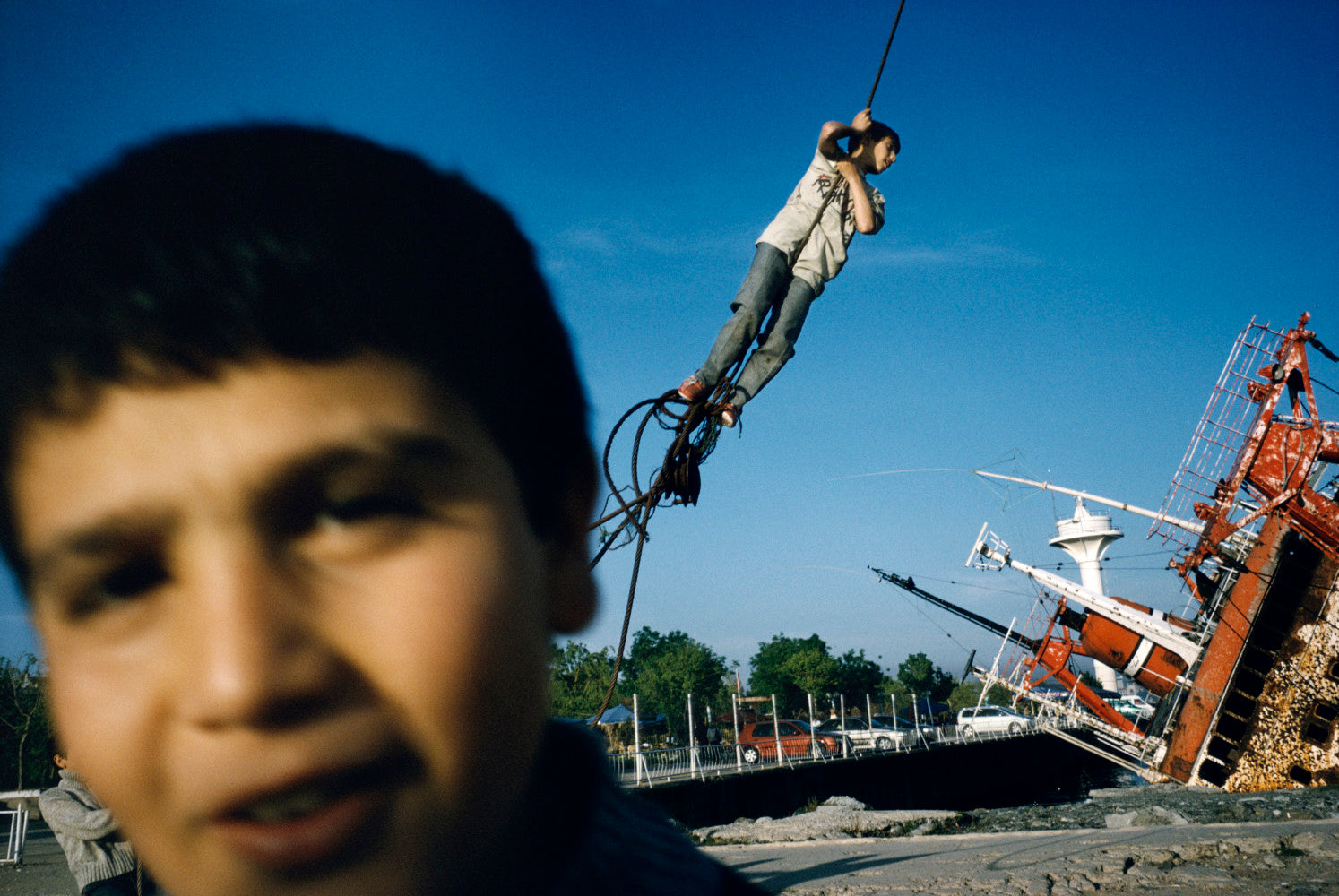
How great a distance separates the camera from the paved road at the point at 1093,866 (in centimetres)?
511

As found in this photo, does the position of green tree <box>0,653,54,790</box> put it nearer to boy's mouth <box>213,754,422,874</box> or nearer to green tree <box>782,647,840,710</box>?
boy's mouth <box>213,754,422,874</box>

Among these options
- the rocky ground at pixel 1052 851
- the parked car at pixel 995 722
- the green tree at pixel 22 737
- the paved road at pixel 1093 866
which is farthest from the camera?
the parked car at pixel 995 722

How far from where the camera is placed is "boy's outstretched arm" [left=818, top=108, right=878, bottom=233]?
7.07ft

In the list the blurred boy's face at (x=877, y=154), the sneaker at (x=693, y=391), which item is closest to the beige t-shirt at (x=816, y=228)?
the blurred boy's face at (x=877, y=154)

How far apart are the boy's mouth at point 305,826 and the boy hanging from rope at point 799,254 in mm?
2132

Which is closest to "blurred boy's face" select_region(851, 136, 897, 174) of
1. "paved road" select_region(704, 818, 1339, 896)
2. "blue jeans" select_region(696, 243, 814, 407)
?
"blue jeans" select_region(696, 243, 814, 407)

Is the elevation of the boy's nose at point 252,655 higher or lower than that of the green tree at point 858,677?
higher

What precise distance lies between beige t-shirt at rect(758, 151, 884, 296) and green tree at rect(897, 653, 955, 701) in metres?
59.2

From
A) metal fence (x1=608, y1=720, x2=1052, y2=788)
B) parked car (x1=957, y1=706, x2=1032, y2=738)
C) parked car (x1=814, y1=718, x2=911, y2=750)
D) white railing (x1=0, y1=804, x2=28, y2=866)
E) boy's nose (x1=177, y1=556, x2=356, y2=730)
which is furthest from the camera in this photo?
parked car (x1=957, y1=706, x2=1032, y2=738)

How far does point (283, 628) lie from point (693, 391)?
2.53 metres

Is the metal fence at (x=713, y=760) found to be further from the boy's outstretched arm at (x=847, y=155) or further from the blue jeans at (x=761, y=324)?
the boy's outstretched arm at (x=847, y=155)

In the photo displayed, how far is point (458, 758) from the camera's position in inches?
16.9

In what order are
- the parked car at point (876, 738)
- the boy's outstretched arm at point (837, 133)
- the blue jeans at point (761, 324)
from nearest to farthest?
1. the boy's outstretched arm at point (837, 133)
2. the blue jeans at point (761, 324)
3. the parked car at point (876, 738)

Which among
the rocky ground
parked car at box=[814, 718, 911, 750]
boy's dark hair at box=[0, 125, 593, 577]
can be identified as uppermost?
boy's dark hair at box=[0, 125, 593, 577]
